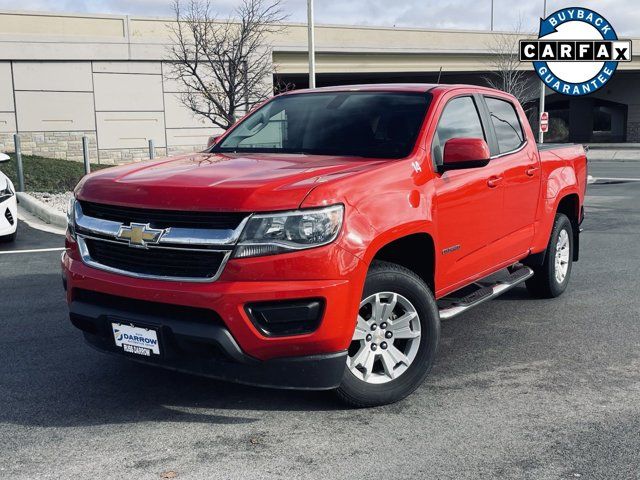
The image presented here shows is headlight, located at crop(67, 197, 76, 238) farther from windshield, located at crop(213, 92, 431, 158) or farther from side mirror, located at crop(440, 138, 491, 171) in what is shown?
side mirror, located at crop(440, 138, 491, 171)

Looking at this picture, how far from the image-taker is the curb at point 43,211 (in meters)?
11.6

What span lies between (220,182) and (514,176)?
2.67m

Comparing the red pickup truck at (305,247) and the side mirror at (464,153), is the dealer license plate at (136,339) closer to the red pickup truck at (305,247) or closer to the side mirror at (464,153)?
the red pickup truck at (305,247)

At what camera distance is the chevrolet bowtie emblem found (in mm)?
3838

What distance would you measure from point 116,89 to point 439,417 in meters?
26.2

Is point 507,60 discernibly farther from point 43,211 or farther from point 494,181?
point 494,181

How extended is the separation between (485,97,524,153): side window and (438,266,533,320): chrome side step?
1023 millimetres

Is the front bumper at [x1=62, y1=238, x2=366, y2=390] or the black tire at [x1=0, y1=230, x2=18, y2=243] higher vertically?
the front bumper at [x1=62, y1=238, x2=366, y2=390]

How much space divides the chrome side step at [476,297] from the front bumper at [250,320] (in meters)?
1.19

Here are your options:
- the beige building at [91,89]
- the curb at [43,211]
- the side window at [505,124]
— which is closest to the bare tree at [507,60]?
the beige building at [91,89]

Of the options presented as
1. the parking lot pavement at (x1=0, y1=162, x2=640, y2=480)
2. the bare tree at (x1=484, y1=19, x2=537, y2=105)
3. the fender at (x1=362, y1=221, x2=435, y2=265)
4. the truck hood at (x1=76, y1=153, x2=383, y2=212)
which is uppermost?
the bare tree at (x1=484, y1=19, x2=537, y2=105)

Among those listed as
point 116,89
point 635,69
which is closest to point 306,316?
point 116,89

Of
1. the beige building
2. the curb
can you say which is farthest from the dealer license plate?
the beige building

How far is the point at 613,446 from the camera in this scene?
3693mm
